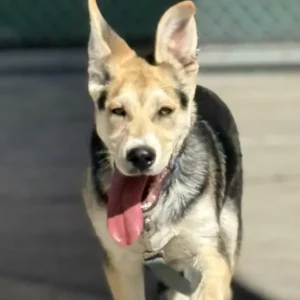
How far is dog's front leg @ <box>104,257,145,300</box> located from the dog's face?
550 mm

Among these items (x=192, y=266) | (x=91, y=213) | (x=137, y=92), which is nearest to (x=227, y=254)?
(x=192, y=266)

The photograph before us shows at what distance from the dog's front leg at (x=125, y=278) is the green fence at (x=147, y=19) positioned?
8.59 ft

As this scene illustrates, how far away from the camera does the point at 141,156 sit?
3.26 meters

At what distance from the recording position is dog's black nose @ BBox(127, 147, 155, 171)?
3.27m

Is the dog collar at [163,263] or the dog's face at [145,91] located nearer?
the dog's face at [145,91]

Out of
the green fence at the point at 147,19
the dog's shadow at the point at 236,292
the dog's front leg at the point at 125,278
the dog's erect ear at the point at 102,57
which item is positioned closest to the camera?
the dog's erect ear at the point at 102,57

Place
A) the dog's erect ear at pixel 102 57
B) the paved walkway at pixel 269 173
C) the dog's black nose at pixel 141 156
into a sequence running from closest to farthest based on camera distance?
the dog's black nose at pixel 141 156, the dog's erect ear at pixel 102 57, the paved walkway at pixel 269 173

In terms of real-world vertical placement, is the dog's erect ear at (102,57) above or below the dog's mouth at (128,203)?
above

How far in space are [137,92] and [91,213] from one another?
0.58 m

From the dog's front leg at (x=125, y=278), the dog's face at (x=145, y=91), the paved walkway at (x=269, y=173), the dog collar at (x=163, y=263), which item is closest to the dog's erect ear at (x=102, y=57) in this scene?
the dog's face at (x=145, y=91)

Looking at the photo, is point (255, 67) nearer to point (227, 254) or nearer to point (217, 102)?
point (217, 102)

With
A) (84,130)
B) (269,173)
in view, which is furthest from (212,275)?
(84,130)

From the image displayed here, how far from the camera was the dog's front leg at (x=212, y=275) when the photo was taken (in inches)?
141

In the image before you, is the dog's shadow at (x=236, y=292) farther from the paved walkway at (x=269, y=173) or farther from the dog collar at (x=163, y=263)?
the dog collar at (x=163, y=263)
